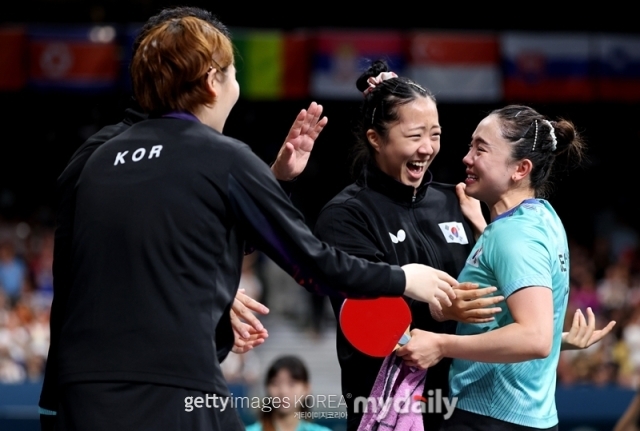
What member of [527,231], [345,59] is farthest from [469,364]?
[345,59]

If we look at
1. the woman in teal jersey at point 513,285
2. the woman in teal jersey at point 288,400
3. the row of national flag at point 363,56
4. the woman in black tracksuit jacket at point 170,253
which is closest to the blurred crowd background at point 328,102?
the row of national flag at point 363,56

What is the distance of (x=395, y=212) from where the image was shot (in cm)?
350

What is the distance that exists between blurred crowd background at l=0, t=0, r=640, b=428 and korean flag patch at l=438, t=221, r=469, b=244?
258 inches

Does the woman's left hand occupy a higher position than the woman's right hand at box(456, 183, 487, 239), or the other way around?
the woman's right hand at box(456, 183, 487, 239)

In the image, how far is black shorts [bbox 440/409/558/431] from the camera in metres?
3.07

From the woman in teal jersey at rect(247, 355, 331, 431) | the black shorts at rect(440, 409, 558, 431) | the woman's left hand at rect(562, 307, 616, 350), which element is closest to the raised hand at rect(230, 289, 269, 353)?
the black shorts at rect(440, 409, 558, 431)

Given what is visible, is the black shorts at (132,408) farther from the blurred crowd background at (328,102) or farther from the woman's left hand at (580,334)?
the blurred crowd background at (328,102)

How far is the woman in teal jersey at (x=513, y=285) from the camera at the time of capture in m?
2.88

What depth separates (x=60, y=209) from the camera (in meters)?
2.70

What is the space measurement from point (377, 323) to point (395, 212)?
2.38 feet

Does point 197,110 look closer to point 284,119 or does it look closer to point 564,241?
point 564,241

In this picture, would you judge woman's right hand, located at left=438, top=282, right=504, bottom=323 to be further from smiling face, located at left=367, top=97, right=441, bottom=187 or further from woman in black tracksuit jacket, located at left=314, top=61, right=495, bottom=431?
smiling face, located at left=367, top=97, right=441, bottom=187

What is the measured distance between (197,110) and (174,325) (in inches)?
23.1

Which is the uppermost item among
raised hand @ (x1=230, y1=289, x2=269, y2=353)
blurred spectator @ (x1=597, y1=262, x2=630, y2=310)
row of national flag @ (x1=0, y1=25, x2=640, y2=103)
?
raised hand @ (x1=230, y1=289, x2=269, y2=353)
